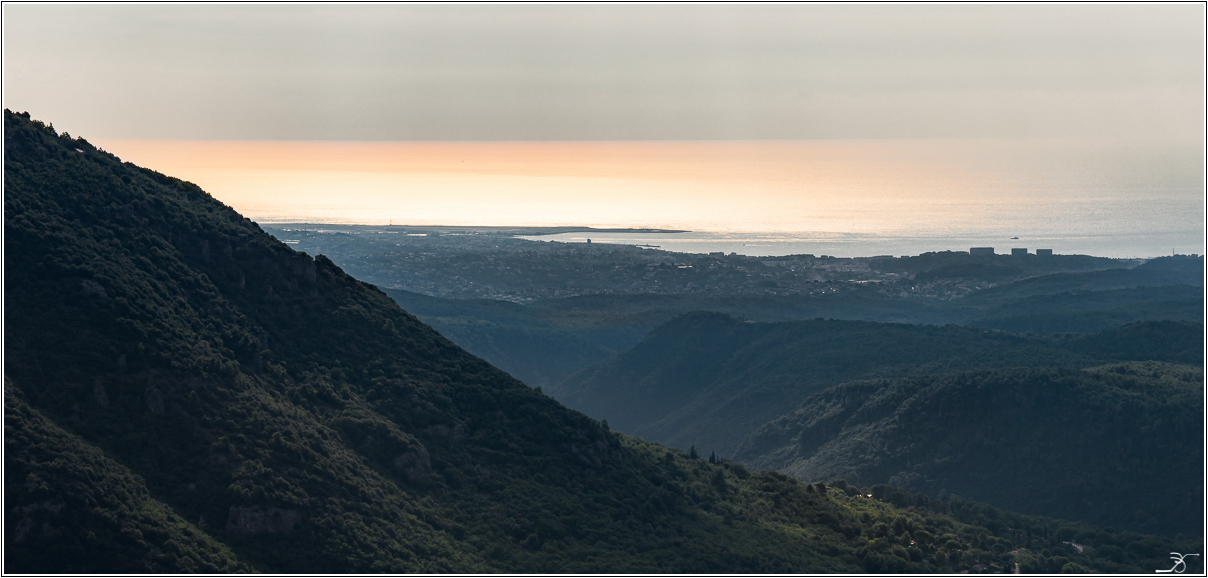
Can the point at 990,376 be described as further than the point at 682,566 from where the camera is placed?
Yes

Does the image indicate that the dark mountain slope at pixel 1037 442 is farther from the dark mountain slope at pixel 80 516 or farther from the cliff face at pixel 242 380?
the dark mountain slope at pixel 80 516

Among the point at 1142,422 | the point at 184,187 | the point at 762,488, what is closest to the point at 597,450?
the point at 762,488

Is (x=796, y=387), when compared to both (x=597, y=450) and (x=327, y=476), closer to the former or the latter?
(x=597, y=450)

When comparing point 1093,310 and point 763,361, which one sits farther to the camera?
point 1093,310
